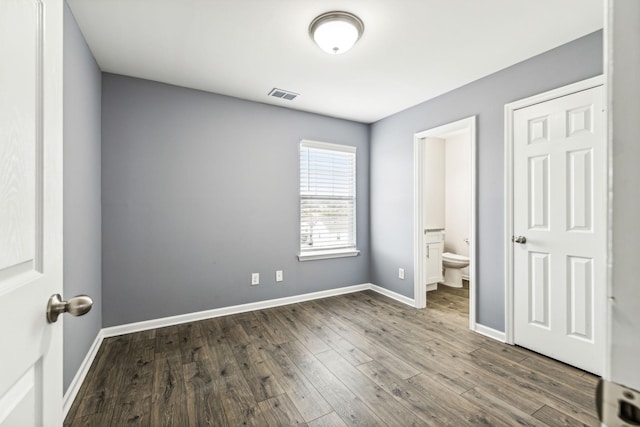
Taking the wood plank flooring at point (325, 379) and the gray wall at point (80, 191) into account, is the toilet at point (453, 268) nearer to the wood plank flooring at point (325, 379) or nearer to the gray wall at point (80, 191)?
the wood plank flooring at point (325, 379)

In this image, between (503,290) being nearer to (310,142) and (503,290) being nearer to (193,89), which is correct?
(310,142)

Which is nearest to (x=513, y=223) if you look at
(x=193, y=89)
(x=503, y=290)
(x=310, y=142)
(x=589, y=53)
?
(x=503, y=290)

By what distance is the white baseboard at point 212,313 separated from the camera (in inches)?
108

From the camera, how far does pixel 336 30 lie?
1978 millimetres

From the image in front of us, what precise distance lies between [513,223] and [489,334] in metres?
1.08

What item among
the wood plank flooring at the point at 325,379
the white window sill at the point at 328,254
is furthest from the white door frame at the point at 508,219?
the white window sill at the point at 328,254

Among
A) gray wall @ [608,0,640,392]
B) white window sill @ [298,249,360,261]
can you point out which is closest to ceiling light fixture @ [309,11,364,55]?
gray wall @ [608,0,640,392]

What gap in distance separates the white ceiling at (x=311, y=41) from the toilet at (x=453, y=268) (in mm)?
2483
